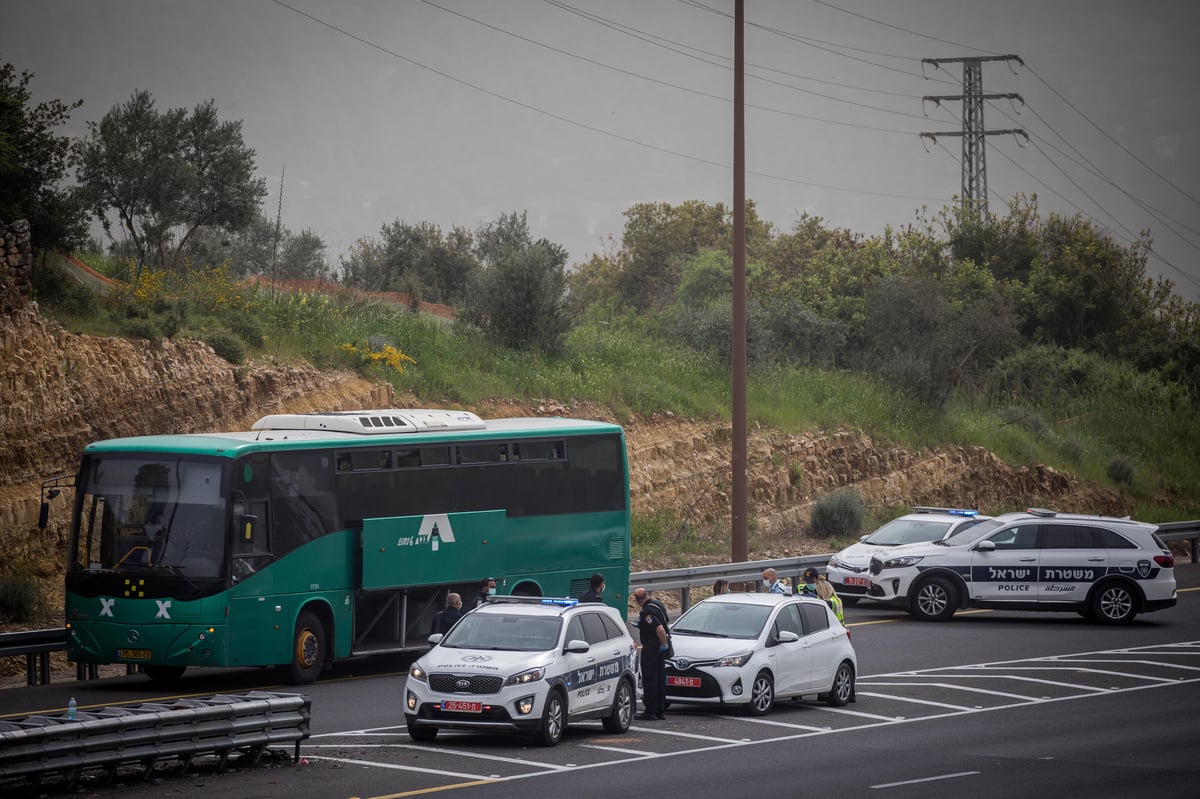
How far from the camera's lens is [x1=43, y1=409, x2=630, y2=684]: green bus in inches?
766

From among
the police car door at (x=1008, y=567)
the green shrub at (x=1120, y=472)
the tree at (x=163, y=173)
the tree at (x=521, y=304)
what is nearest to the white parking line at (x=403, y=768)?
the police car door at (x=1008, y=567)

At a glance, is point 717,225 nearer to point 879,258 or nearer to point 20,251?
point 879,258

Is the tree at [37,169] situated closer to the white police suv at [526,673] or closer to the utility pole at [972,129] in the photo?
the white police suv at [526,673]

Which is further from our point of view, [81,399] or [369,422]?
[81,399]

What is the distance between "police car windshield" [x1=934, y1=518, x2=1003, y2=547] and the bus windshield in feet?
49.3

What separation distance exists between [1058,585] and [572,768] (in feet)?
51.9

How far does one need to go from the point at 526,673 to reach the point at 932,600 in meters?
14.6

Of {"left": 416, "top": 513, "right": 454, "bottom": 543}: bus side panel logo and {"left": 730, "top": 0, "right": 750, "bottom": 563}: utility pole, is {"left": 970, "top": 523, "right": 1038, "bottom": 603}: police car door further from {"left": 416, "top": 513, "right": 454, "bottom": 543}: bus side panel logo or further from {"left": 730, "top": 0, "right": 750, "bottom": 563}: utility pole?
{"left": 416, "top": 513, "right": 454, "bottom": 543}: bus side panel logo

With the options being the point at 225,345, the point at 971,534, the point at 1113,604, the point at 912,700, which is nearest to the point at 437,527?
the point at 912,700

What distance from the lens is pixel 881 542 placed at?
2967 centimetres

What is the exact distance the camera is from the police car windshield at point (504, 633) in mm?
16516

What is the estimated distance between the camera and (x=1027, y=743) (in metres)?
17.0

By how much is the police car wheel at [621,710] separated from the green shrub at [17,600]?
11.4 meters

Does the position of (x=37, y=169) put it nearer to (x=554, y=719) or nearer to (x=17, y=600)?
(x=17, y=600)
